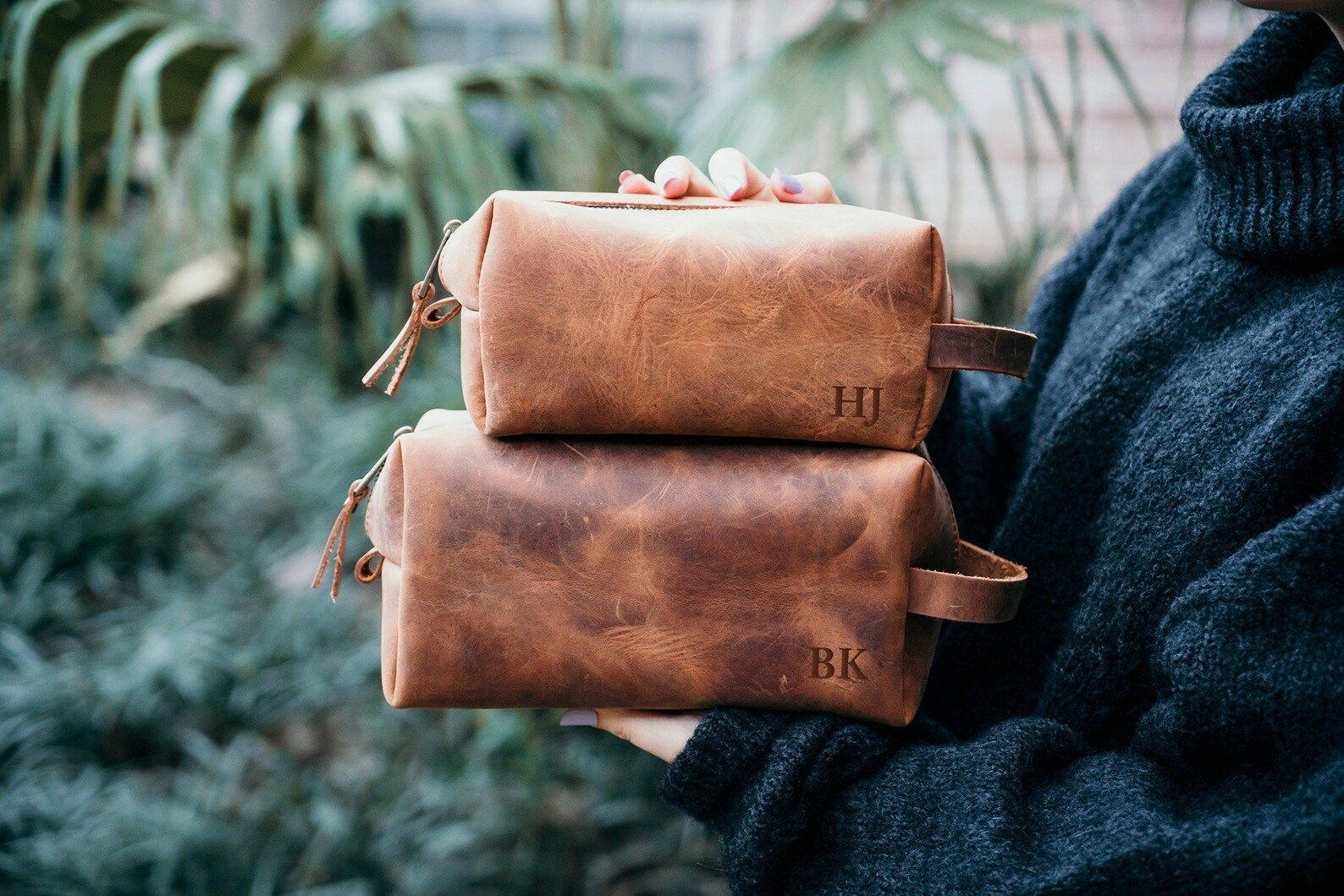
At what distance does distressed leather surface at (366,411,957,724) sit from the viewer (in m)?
0.70

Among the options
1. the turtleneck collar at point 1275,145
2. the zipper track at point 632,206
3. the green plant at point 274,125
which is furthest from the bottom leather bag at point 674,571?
the green plant at point 274,125

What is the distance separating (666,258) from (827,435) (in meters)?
0.16

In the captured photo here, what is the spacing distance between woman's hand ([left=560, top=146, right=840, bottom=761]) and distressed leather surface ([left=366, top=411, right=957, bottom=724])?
4 centimetres

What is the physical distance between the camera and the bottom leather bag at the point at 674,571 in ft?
2.30

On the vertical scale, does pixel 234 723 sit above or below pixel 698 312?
below

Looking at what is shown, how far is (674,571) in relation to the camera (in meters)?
0.71

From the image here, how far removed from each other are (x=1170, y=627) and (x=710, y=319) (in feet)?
1.17

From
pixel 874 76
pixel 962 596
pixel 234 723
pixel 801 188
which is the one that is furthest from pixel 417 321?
pixel 234 723

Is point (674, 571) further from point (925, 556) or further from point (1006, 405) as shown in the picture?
point (1006, 405)

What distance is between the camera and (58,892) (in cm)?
161

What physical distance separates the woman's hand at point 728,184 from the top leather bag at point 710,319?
0.11 metres

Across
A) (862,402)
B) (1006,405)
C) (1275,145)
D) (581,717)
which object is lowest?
(581,717)

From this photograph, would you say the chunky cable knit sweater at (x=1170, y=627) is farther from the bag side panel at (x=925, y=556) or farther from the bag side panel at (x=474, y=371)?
the bag side panel at (x=474, y=371)

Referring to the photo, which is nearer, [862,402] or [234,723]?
[862,402]
